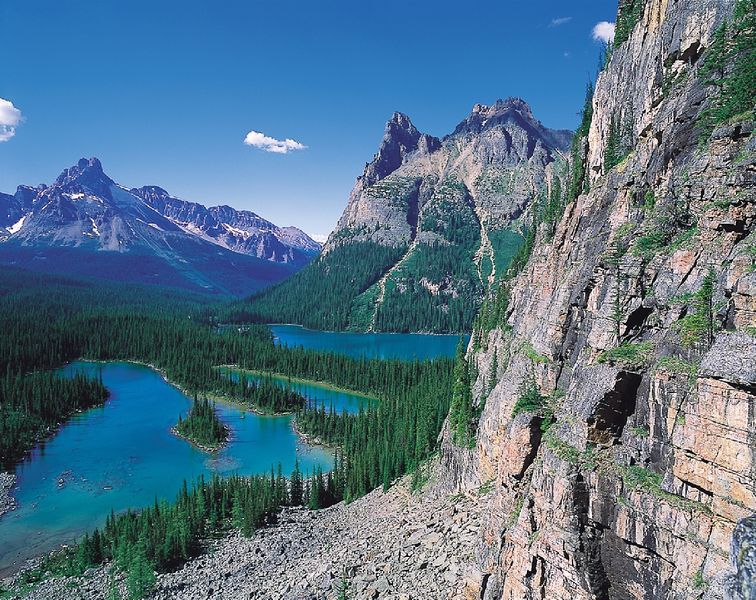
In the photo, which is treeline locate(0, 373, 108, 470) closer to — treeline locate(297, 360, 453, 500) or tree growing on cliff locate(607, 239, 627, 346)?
treeline locate(297, 360, 453, 500)

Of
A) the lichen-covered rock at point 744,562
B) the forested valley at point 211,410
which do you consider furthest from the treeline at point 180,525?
the lichen-covered rock at point 744,562

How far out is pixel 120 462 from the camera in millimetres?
94812

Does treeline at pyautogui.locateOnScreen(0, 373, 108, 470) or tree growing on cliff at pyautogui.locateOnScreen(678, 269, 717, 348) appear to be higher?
tree growing on cliff at pyautogui.locateOnScreen(678, 269, 717, 348)

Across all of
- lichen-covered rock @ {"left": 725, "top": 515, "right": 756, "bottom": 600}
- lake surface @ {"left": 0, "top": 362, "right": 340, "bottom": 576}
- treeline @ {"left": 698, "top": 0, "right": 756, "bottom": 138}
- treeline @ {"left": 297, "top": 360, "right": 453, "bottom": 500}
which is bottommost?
lake surface @ {"left": 0, "top": 362, "right": 340, "bottom": 576}

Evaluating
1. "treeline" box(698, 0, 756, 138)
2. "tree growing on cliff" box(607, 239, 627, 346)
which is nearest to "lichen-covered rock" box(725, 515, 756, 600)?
"tree growing on cliff" box(607, 239, 627, 346)

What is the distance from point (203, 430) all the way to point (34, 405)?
40032 millimetres

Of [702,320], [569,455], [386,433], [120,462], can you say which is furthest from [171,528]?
[702,320]

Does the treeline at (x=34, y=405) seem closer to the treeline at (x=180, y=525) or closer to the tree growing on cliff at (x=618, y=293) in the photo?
the treeline at (x=180, y=525)

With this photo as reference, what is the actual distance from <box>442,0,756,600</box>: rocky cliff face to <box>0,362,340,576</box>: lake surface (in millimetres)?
62245

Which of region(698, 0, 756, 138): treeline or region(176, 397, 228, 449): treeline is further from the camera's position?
region(176, 397, 228, 449): treeline

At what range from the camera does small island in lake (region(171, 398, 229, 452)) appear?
Result: 104 meters

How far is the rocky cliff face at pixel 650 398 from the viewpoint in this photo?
1759 centimetres

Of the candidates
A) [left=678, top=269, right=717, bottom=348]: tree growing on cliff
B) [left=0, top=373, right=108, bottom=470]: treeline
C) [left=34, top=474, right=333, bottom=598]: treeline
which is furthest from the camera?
[left=0, top=373, right=108, bottom=470]: treeline

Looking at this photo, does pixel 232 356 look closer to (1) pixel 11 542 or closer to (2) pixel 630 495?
(1) pixel 11 542
